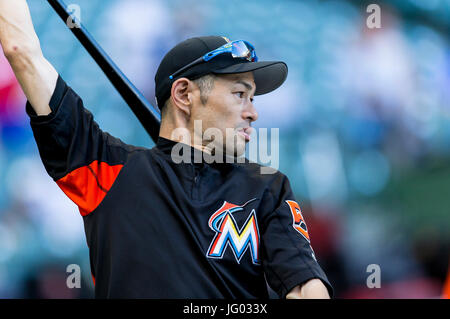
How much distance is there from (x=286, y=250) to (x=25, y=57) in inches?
30.4

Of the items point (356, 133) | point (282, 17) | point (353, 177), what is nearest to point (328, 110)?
point (356, 133)

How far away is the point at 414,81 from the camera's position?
→ 3.40 meters

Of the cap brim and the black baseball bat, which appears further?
the black baseball bat

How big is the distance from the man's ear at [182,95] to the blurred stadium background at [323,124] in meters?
1.41

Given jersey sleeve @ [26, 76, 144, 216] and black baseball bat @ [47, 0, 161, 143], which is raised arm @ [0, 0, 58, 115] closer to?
jersey sleeve @ [26, 76, 144, 216]

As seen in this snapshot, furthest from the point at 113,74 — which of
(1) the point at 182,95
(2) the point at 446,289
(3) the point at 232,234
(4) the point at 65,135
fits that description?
(2) the point at 446,289

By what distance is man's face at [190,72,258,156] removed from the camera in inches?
57.2

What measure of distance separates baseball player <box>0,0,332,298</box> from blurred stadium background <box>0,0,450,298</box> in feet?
Answer: 4.75

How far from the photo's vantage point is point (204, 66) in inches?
58.6

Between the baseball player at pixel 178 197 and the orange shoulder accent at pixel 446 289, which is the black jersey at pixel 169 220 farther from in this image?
the orange shoulder accent at pixel 446 289

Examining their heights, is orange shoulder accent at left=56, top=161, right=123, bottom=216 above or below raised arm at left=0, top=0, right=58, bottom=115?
below

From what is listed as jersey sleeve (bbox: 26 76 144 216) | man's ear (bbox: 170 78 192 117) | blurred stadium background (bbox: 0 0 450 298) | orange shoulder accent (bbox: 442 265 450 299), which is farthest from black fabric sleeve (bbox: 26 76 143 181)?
orange shoulder accent (bbox: 442 265 450 299)

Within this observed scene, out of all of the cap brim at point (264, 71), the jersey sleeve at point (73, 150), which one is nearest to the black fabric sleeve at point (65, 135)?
the jersey sleeve at point (73, 150)

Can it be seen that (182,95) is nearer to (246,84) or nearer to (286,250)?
(246,84)
